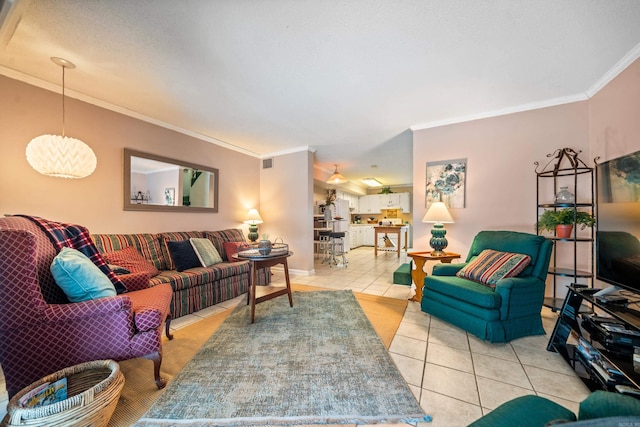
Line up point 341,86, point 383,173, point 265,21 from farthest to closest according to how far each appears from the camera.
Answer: point 383,173 → point 341,86 → point 265,21

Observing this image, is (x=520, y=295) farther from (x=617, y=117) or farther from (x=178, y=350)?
(x=178, y=350)

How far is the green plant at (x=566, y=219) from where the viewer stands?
2.27 metres

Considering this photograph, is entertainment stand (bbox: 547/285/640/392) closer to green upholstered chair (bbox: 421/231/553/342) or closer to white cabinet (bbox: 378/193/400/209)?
green upholstered chair (bbox: 421/231/553/342)

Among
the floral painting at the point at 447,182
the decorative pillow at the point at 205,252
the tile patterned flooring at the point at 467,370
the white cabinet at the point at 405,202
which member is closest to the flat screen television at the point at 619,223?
the tile patterned flooring at the point at 467,370

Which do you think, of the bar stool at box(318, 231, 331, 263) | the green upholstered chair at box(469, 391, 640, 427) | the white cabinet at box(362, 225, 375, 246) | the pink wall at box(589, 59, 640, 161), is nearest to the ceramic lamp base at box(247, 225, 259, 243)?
the bar stool at box(318, 231, 331, 263)

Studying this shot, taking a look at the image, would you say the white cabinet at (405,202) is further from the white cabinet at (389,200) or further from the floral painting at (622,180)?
the floral painting at (622,180)

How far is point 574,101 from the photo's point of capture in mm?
2600

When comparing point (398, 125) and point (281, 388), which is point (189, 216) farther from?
point (398, 125)

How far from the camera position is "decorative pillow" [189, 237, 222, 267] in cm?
298

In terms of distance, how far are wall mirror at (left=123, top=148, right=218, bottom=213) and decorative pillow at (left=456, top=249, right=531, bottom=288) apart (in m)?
3.77

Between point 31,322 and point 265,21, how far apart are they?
7.28 ft

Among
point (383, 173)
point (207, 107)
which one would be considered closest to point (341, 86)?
point (207, 107)

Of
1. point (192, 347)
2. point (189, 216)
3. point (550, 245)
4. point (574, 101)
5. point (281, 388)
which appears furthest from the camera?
point (189, 216)

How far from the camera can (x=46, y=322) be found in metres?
1.20
